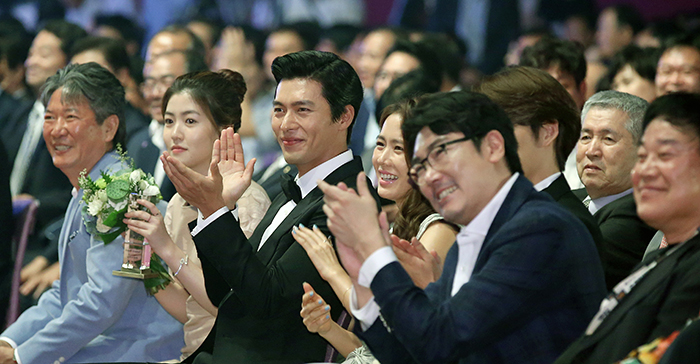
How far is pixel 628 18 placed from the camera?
28.0 ft

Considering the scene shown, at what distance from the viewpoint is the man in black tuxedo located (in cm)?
248

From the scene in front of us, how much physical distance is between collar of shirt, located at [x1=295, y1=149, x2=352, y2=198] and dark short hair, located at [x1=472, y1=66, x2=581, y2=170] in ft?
1.70

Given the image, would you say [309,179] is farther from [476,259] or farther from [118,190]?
[476,259]

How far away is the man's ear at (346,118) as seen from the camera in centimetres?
290

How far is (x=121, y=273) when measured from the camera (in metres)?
3.08

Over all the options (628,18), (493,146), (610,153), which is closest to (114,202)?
(493,146)

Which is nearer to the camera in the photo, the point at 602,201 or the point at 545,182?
the point at 545,182

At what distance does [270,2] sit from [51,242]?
623 centimetres

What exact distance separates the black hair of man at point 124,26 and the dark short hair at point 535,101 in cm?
723

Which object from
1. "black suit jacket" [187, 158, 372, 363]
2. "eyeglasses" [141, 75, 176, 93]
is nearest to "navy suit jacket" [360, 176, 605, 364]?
"black suit jacket" [187, 158, 372, 363]

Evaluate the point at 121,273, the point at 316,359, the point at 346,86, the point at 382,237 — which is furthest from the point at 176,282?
the point at 382,237

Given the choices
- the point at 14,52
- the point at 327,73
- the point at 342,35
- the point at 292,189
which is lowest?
the point at 292,189

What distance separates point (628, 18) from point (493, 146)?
7180 millimetres

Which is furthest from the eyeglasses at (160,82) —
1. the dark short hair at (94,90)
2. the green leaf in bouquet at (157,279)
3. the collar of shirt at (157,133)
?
the green leaf in bouquet at (157,279)
